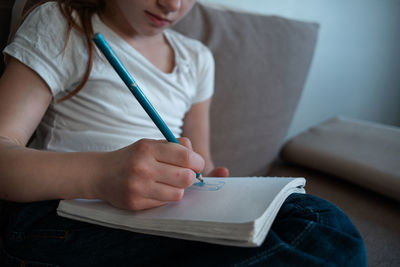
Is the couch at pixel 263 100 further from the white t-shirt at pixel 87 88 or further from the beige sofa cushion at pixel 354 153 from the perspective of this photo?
the white t-shirt at pixel 87 88

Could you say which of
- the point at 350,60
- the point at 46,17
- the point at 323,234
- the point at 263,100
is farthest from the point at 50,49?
the point at 350,60

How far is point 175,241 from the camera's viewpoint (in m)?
0.40

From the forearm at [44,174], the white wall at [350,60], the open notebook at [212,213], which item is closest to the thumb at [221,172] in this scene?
the open notebook at [212,213]

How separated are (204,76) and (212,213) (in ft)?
1.55

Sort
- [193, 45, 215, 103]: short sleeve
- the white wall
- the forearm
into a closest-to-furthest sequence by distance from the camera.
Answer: the forearm, [193, 45, 215, 103]: short sleeve, the white wall

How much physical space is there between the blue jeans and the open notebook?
25 mm

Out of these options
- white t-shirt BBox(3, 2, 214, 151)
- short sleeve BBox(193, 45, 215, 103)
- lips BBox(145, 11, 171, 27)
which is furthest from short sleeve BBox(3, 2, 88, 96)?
short sleeve BBox(193, 45, 215, 103)

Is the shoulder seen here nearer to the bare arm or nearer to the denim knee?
the bare arm

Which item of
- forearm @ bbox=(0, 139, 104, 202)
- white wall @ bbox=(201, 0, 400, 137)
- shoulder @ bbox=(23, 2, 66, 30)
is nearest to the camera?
forearm @ bbox=(0, 139, 104, 202)

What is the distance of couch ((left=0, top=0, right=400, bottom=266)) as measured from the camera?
838 mm

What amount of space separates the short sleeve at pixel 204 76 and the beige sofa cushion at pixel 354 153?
0.44 metres

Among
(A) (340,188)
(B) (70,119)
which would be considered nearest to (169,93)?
(B) (70,119)

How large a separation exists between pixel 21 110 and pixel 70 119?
0.35 ft

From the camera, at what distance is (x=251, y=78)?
0.90m
